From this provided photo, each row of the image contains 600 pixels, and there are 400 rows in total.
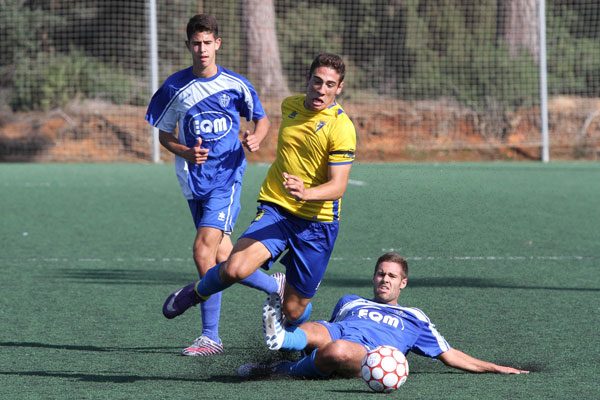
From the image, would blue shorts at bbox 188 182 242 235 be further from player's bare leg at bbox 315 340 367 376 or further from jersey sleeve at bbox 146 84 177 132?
player's bare leg at bbox 315 340 367 376

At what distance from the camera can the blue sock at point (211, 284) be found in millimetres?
4703

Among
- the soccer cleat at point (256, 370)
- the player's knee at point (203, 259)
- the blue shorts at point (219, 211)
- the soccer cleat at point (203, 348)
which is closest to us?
the soccer cleat at point (256, 370)

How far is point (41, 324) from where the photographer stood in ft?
19.4

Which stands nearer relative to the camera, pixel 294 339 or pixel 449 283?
pixel 294 339

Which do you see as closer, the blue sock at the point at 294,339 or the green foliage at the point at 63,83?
the blue sock at the point at 294,339

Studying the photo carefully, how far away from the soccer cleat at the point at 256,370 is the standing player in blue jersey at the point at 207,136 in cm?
69

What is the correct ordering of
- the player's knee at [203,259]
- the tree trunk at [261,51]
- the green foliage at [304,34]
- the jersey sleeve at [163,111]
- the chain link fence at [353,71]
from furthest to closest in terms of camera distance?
the green foliage at [304,34] → the tree trunk at [261,51] → the chain link fence at [353,71] → the jersey sleeve at [163,111] → the player's knee at [203,259]

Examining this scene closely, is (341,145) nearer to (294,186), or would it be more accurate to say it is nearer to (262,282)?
(294,186)

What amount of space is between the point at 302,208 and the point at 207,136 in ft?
3.39

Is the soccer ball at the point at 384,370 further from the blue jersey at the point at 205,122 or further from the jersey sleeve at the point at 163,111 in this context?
the jersey sleeve at the point at 163,111

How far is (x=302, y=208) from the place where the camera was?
4.78 metres

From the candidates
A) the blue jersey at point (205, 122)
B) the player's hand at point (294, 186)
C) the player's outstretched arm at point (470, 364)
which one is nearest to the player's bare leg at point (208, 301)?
the blue jersey at point (205, 122)

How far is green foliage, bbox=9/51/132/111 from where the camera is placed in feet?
65.7

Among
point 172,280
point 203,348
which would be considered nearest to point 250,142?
point 203,348
